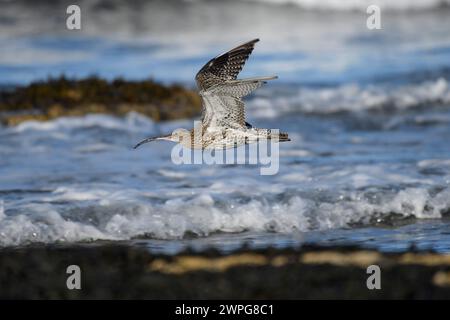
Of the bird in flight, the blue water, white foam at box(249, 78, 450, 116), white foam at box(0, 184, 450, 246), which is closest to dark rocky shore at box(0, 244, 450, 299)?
the blue water

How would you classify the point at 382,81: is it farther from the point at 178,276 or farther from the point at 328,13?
the point at 178,276

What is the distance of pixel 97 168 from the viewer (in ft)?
31.5

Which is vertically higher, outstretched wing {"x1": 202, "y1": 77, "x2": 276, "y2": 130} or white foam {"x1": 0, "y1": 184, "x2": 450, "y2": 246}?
outstretched wing {"x1": 202, "y1": 77, "x2": 276, "y2": 130}

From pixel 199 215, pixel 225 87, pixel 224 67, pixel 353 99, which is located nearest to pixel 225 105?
pixel 225 87

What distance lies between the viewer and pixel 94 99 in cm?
1388

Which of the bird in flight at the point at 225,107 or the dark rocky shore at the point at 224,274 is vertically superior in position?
the bird in flight at the point at 225,107

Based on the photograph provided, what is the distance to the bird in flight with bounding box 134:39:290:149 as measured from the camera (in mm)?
6734

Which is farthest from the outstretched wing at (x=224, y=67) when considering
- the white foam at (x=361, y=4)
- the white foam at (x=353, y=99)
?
the white foam at (x=361, y=4)

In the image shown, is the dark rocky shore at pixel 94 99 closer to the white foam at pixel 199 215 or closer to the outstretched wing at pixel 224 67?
the white foam at pixel 199 215

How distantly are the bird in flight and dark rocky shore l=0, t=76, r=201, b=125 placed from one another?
231 inches

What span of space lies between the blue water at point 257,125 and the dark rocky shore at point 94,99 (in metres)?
0.52

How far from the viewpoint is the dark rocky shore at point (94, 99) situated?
13.3 metres

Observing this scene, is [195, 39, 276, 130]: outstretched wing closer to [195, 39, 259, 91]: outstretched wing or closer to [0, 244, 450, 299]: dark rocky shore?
[195, 39, 259, 91]: outstretched wing

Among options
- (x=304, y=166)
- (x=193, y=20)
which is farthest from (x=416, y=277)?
(x=193, y=20)
